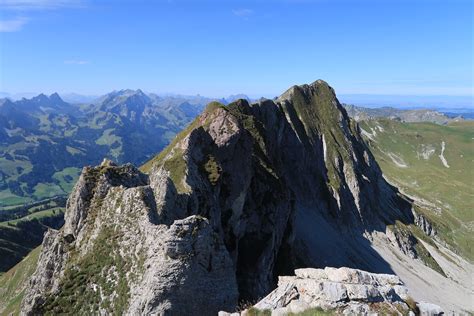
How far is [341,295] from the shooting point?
26.4 m

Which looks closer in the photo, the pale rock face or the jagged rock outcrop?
the jagged rock outcrop

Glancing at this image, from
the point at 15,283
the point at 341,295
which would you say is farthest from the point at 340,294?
the point at 15,283

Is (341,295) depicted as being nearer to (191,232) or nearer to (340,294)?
(340,294)

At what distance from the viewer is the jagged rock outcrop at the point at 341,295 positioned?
25984 mm

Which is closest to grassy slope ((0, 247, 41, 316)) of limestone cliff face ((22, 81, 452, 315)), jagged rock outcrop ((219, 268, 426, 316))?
limestone cliff face ((22, 81, 452, 315))

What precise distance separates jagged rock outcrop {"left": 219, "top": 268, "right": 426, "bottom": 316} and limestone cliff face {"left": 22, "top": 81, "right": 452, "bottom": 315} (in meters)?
6.43

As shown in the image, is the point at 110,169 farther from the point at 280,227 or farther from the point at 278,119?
the point at 278,119

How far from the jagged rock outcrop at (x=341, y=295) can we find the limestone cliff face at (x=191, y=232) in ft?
21.1

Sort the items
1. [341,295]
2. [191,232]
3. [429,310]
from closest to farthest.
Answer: [341,295] → [429,310] → [191,232]

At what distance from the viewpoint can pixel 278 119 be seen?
13725 cm

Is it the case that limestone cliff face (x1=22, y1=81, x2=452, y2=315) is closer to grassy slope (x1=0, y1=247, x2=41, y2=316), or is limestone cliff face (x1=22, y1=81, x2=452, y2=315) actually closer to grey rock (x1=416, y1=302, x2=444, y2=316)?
grey rock (x1=416, y1=302, x2=444, y2=316)

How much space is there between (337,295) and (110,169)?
28.2 metres

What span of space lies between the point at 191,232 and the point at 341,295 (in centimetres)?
1279

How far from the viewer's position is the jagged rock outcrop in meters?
26.0
